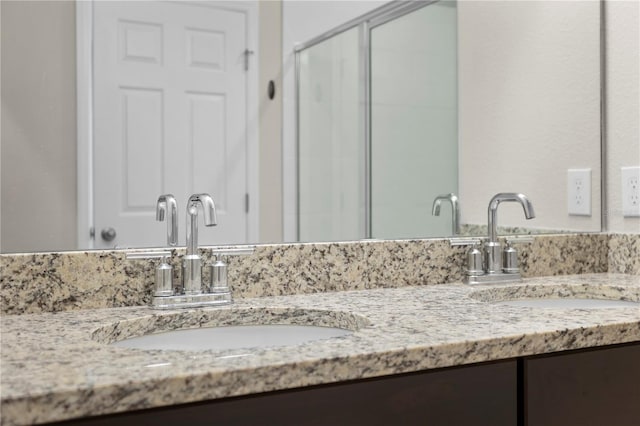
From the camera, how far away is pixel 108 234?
120cm

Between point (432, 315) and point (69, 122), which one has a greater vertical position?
point (69, 122)

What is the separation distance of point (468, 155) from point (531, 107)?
0.83 feet

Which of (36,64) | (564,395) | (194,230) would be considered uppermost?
(36,64)

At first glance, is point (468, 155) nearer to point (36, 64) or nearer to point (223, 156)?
point (223, 156)

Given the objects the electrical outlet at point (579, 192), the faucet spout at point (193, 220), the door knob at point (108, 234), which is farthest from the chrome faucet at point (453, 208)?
the door knob at point (108, 234)

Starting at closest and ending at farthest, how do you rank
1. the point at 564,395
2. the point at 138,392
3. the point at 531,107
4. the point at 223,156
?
the point at 138,392 < the point at 564,395 < the point at 223,156 < the point at 531,107

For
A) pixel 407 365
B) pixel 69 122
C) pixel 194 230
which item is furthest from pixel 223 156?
pixel 407 365

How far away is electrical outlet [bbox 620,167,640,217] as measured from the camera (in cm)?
164

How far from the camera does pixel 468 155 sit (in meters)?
1.64

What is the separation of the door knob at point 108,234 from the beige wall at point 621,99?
1231 millimetres

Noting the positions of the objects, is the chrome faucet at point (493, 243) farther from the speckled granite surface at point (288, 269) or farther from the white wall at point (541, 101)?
the white wall at point (541, 101)

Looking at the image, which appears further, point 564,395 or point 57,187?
point 57,187

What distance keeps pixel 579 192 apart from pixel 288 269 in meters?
0.86

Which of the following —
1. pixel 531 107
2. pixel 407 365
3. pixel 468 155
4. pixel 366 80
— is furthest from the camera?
pixel 531 107
